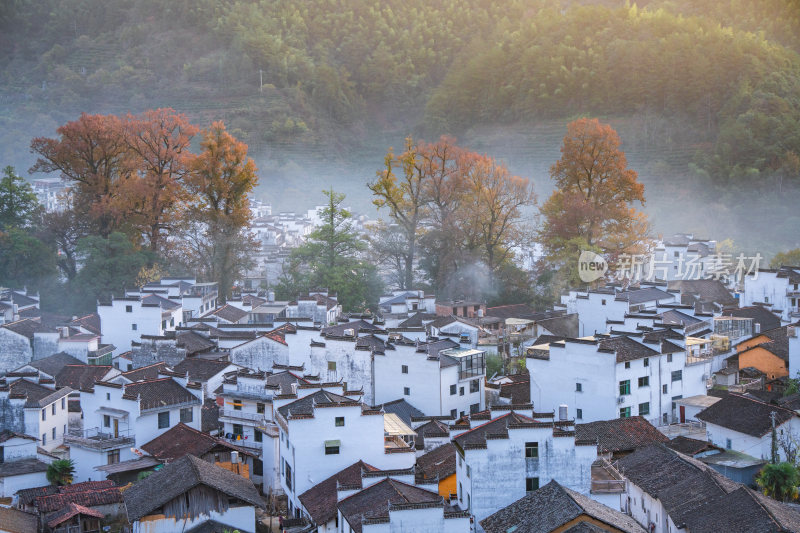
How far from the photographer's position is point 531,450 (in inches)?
574

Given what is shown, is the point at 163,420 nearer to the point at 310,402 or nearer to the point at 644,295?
the point at 310,402

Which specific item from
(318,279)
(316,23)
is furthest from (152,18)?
(318,279)

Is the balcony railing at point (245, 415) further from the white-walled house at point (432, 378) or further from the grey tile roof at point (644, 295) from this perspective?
the grey tile roof at point (644, 295)

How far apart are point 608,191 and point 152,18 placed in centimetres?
4485

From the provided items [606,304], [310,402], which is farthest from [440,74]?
[310,402]

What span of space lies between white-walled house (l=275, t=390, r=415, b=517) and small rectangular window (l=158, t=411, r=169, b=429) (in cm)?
412

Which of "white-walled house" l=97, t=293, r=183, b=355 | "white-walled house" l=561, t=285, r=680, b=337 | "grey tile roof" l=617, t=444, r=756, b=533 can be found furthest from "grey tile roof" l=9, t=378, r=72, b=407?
"white-walled house" l=561, t=285, r=680, b=337

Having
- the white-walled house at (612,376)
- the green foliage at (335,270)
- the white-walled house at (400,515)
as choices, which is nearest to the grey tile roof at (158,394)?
the white-walled house at (400,515)

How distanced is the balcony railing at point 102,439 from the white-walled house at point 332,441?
4352 mm

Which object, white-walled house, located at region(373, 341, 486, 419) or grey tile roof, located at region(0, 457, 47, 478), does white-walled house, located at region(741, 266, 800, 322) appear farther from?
grey tile roof, located at region(0, 457, 47, 478)

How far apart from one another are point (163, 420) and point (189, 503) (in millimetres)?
4517

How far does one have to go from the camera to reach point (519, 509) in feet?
45.5

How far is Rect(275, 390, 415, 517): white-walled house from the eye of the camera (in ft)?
51.4

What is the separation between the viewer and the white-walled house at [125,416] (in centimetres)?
1838
